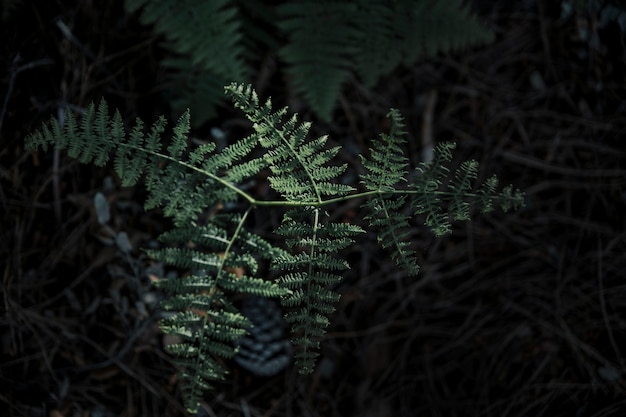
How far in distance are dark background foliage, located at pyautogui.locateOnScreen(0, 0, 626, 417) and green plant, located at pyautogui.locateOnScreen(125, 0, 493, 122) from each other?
221 millimetres

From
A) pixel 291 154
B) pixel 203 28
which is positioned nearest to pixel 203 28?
pixel 203 28

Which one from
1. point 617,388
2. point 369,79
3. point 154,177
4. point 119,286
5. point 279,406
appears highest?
point 369,79

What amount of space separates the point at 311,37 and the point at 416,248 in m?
1.28

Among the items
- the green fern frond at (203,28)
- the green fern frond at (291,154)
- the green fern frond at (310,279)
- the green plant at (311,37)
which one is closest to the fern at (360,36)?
the green plant at (311,37)

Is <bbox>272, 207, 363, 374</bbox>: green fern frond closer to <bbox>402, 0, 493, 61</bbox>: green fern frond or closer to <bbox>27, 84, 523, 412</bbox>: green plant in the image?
<bbox>27, 84, 523, 412</bbox>: green plant

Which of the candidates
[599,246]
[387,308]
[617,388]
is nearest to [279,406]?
[387,308]

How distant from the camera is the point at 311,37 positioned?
9.23 feet

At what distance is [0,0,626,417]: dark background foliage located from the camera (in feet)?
8.79

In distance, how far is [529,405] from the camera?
9.24 ft

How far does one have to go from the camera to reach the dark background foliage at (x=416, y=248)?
8.79 feet

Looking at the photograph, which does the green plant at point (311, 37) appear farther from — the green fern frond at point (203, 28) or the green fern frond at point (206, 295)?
the green fern frond at point (206, 295)

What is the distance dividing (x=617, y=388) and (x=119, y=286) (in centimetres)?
253

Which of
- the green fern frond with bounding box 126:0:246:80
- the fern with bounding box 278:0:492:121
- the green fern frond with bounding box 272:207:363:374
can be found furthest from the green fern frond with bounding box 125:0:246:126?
the green fern frond with bounding box 272:207:363:374

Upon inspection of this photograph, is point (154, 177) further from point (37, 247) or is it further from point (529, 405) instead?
point (529, 405)
